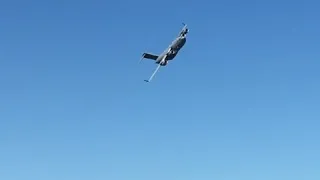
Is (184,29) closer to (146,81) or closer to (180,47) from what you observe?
(180,47)

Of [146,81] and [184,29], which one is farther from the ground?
[184,29]

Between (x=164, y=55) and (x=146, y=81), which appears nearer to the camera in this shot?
(x=146, y=81)

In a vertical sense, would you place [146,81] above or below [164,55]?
below

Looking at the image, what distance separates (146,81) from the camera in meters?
175

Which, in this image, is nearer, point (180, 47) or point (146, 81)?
point (146, 81)

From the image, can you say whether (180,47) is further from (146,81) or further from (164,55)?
(146,81)

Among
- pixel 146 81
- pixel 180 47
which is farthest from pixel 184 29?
pixel 146 81

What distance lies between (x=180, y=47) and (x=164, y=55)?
609cm

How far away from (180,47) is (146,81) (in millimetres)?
21274

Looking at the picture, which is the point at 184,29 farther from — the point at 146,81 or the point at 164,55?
the point at 146,81

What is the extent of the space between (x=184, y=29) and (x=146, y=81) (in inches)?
938

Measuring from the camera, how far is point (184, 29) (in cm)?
19238

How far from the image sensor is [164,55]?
197 meters

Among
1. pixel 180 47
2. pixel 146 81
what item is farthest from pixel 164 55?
pixel 146 81
